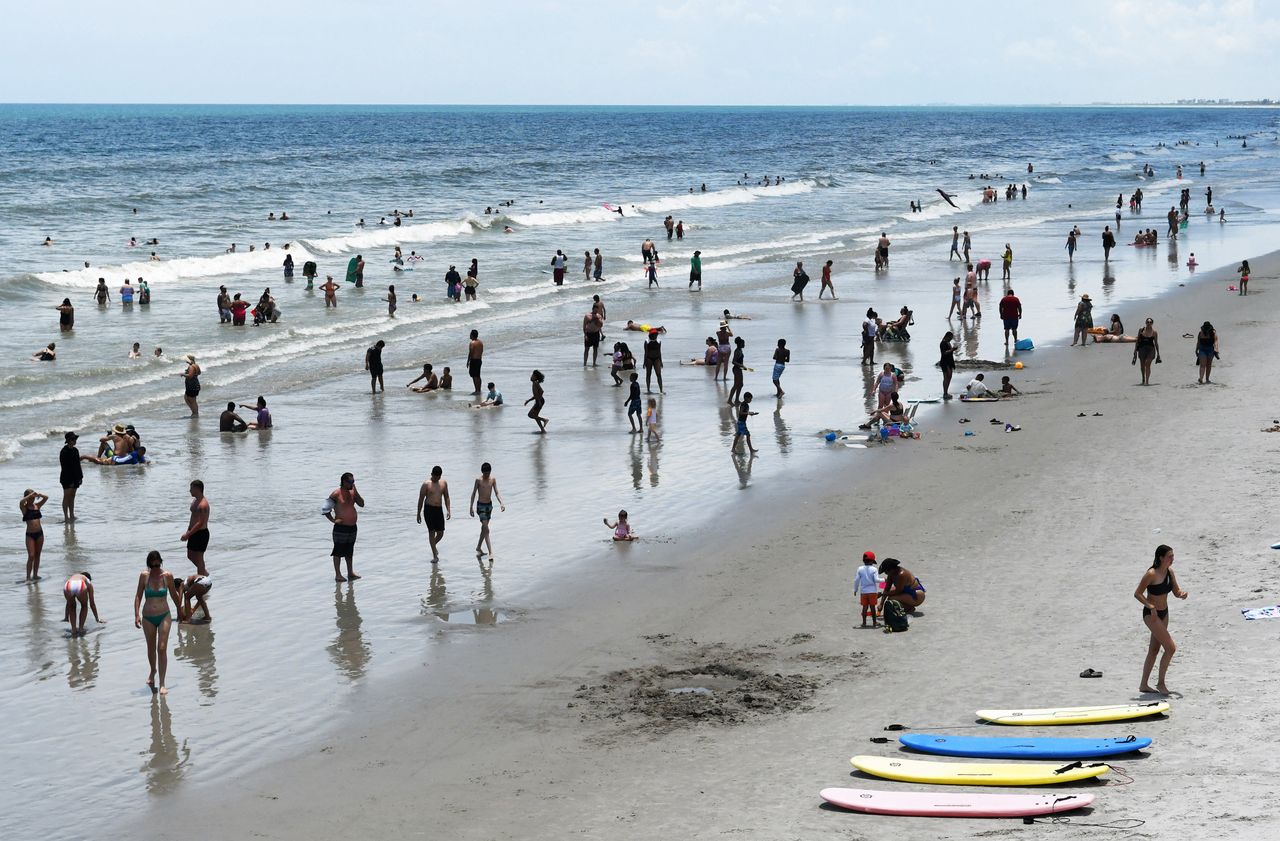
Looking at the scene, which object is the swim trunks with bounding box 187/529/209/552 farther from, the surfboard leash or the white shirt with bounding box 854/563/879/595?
the surfboard leash

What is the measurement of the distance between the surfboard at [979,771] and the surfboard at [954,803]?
0.56 feet

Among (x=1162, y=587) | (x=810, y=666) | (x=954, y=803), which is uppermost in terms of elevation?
(x=1162, y=587)

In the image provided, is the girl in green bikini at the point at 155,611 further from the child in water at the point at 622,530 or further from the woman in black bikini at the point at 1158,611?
the woman in black bikini at the point at 1158,611

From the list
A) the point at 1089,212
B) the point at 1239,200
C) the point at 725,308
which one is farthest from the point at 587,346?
the point at 1239,200

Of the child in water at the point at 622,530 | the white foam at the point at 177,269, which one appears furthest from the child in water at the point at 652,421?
the white foam at the point at 177,269

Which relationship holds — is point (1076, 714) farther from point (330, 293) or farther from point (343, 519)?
point (330, 293)

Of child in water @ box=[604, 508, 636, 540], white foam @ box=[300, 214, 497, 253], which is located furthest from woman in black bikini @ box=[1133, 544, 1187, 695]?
white foam @ box=[300, 214, 497, 253]

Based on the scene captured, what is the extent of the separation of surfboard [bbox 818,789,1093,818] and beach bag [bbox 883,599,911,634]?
4.05m

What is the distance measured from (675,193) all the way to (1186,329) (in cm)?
6075

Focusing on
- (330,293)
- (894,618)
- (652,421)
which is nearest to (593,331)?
(652,421)

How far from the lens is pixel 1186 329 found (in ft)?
105

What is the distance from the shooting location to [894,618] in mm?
13703

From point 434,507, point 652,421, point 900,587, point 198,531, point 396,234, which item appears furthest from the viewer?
point 396,234

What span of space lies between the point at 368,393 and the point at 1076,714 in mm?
19553
